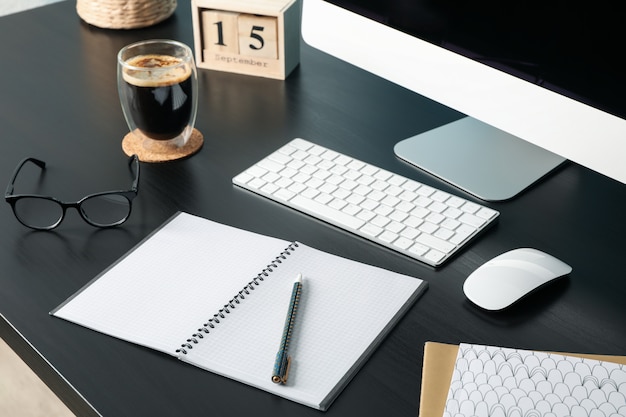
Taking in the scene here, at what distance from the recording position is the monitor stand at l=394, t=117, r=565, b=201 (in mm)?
1018

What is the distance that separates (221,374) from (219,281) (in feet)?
0.46

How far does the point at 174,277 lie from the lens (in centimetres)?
87

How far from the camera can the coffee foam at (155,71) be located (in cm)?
106

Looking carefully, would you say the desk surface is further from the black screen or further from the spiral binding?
the black screen

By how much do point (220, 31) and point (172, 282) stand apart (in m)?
0.59

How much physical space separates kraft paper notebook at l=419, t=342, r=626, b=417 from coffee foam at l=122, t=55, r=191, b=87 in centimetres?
55

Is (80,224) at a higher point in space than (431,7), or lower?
lower

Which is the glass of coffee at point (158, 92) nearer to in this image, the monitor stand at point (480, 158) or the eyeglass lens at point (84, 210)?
the eyeglass lens at point (84, 210)

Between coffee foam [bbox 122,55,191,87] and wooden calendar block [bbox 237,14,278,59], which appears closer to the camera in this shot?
coffee foam [bbox 122,55,191,87]

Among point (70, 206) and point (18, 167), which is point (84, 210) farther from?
point (18, 167)

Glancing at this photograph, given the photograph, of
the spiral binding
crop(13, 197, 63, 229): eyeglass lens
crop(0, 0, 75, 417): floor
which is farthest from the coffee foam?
crop(0, 0, 75, 417): floor

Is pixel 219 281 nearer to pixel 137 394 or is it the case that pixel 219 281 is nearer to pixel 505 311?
pixel 137 394

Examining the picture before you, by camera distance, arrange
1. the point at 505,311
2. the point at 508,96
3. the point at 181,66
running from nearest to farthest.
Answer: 1. the point at 505,311
2. the point at 508,96
3. the point at 181,66

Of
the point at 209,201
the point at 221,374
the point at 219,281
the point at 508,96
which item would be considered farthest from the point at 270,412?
the point at 508,96
